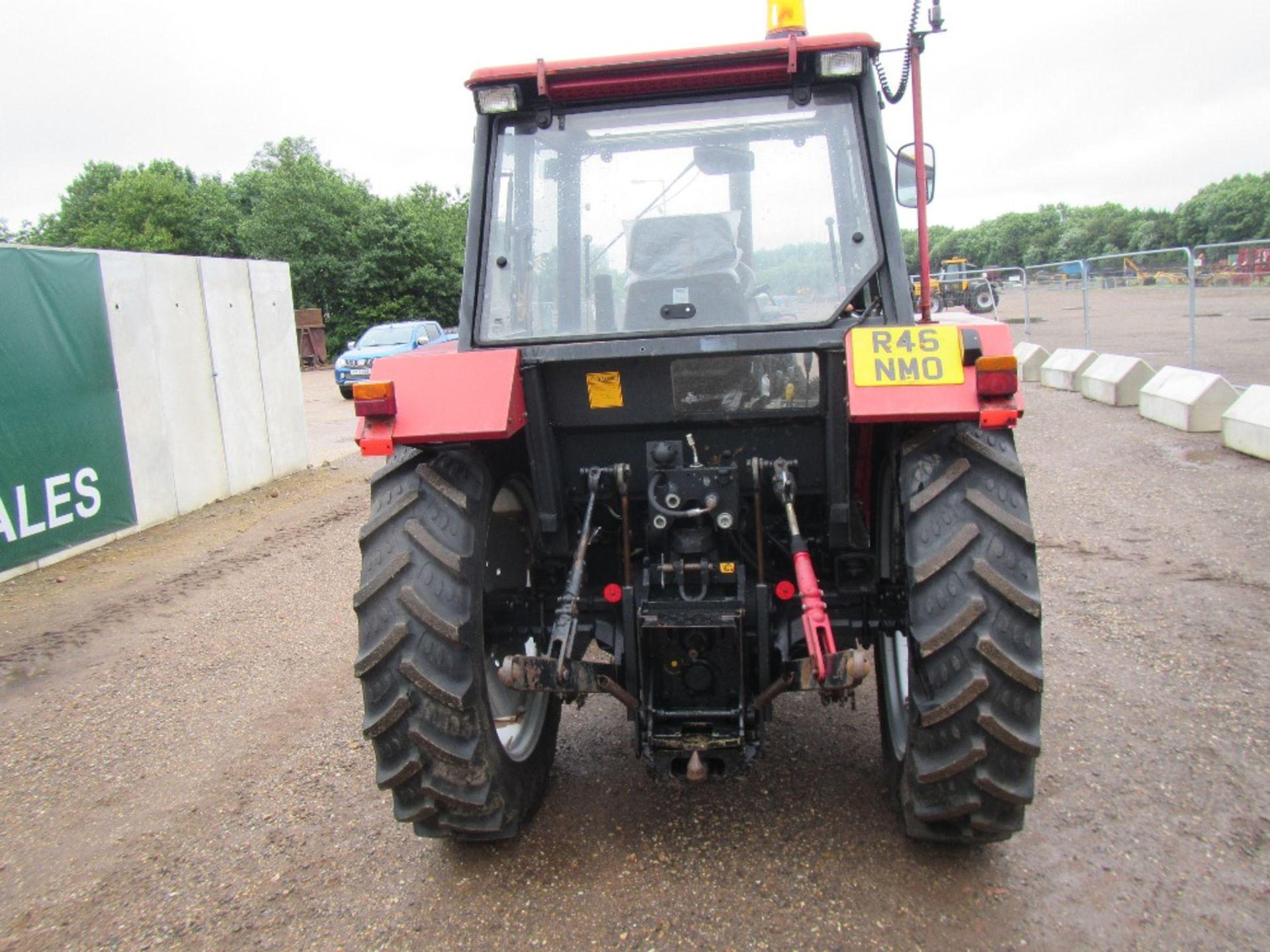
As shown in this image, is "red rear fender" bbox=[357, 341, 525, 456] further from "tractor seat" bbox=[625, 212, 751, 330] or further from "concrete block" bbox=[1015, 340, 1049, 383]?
"concrete block" bbox=[1015, 340, 1049, 383]

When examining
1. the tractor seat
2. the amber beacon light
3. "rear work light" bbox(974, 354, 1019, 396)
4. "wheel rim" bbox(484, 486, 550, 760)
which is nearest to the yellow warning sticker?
the tractor seat

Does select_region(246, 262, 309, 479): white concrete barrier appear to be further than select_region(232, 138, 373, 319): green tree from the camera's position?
No

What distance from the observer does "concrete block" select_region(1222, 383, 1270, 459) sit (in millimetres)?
8172

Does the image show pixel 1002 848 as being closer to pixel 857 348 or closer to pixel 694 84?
pixel 857 348

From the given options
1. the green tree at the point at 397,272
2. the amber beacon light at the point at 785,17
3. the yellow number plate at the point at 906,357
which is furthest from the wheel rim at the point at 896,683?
the green tree at the point at 397,272

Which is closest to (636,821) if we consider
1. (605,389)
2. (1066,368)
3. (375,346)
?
(605,389)

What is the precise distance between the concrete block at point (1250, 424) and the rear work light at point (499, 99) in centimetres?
746

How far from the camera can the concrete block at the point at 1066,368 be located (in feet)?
42.9

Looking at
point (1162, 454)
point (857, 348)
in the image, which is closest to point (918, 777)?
point (857, 348)

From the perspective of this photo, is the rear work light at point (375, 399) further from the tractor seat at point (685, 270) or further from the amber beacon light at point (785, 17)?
the amber beacon light at point (785, 17)

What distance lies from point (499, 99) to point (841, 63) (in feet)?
3.78

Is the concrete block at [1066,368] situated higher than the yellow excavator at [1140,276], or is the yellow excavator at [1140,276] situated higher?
the yellow excavator at [1140,276]

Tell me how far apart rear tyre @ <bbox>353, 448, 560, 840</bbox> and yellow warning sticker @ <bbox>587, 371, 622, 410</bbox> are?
16.7 inches

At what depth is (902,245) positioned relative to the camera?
3.28 metres
